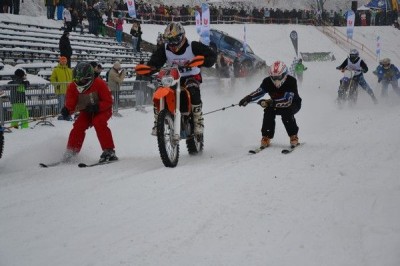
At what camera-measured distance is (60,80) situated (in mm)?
13031

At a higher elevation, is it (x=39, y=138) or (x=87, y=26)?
(x=87, y=26)

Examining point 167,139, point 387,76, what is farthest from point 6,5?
point 167,139

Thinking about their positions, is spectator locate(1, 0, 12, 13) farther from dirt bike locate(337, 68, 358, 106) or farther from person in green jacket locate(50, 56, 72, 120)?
dirt bike locate(337, 68, 358, 106)

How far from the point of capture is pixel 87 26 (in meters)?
26.6

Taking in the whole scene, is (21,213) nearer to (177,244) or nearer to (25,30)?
(177,244)

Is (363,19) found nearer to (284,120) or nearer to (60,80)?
(60,80)

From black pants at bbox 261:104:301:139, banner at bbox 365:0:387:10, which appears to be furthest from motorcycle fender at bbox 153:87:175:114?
banner at bbox 365:0:387:10

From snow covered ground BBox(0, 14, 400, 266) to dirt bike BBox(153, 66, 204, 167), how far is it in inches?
10.1

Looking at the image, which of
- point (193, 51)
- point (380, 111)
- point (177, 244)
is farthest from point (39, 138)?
point (380, 111)

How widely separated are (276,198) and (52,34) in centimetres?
2023

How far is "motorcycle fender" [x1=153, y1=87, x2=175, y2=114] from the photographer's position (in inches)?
264

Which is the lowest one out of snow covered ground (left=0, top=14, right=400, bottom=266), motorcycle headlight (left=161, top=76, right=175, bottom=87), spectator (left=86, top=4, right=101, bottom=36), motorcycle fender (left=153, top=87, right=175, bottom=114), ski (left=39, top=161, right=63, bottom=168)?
ski (left=39, top=161, right=63, bottom=168)

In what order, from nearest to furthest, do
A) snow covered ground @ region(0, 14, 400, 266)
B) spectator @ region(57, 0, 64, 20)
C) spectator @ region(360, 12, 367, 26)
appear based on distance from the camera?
snow covered ground @ region(0, 14, 400, 266) → spectator @ region(57, 0, 64, 20) → spectator @ region(360, 12, 367, 26)

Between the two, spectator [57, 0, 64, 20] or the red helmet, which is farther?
spectator [57, 0, 64, 20]
